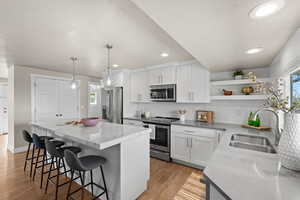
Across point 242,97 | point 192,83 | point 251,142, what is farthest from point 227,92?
point 251,142

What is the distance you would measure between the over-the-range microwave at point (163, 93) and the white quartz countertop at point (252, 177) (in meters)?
2.18

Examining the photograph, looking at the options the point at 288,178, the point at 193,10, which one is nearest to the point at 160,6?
the point at 193,10

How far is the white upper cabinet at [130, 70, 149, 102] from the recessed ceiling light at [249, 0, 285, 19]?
9.50ft

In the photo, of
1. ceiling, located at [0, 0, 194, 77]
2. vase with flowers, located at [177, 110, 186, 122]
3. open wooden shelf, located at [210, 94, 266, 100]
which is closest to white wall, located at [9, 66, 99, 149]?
ceiling, located at [0, 0, 194, 77]

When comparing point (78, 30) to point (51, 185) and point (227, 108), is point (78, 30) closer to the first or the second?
point (51, 185)

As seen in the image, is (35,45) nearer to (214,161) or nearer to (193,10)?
(193,10)

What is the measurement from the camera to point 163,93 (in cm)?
342

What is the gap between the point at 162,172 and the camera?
A: 2631 millimetres

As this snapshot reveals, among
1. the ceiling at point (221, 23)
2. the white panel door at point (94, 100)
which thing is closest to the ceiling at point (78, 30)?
the ceiling at point (221, 23)

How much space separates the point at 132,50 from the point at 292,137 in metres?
2.31

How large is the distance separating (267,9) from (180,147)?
259 cm

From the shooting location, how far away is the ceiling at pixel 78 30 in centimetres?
127

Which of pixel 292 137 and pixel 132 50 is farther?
pixel 132 50

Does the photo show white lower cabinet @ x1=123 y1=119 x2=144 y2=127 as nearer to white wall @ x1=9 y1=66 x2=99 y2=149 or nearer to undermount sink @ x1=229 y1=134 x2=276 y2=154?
undermount sink @ x1=229 y1=134 x2=276 y2=154
